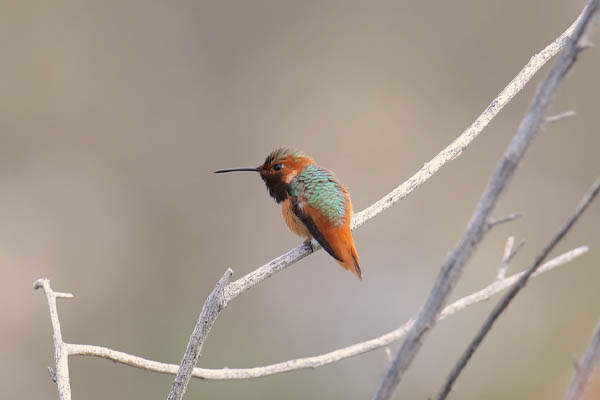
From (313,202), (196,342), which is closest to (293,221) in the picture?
(313,202)

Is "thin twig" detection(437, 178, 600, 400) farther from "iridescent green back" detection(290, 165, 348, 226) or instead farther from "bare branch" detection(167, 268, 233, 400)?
"iridescent green back" detection(290, 165, 348, 226)

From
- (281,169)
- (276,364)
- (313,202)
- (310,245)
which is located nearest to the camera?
(276,364)

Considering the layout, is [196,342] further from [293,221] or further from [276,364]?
[293,221]

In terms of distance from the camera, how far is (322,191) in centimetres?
365

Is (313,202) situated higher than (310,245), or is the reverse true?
(313,202)

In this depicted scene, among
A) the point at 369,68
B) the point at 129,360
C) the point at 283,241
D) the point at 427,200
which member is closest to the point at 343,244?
the point at 129,360

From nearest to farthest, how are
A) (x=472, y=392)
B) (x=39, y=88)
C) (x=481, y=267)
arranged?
1. (x=472, y=392)
2. (x=481, y=267)
3. (x=39, y=88)

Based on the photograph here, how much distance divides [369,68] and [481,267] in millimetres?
2940

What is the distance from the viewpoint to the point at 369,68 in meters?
9.13

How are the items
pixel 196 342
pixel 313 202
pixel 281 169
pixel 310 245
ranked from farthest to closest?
pixel 281 169
pixel 313 202
pixel 310 245
pixel 196 342

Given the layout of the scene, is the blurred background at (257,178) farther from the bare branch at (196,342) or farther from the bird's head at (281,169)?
the bare branch at (196,342)

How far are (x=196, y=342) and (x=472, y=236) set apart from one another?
76 cm

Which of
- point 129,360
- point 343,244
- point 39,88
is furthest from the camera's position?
point 39,88

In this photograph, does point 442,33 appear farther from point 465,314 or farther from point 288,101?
point 465,314
